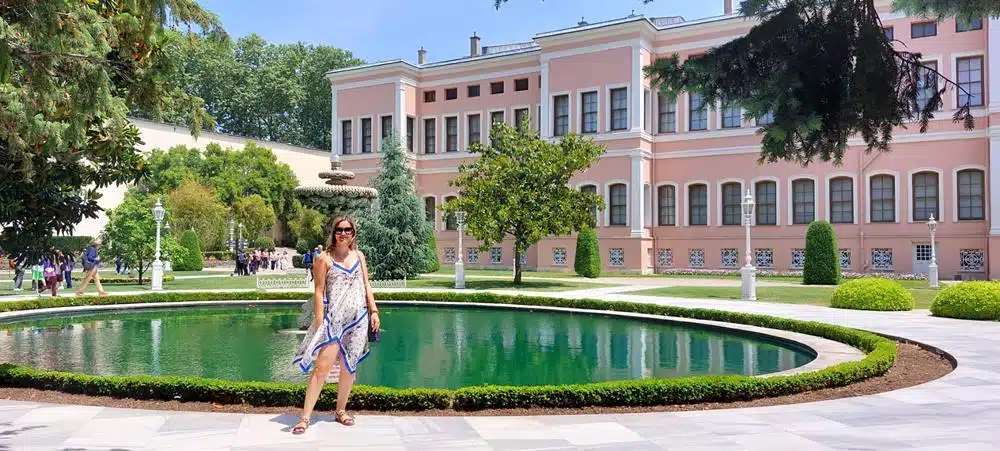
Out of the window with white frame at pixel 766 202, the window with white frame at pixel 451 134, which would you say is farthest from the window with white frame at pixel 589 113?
the window with white frame at pixel 451 134

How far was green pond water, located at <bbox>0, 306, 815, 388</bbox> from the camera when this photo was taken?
9492 mm

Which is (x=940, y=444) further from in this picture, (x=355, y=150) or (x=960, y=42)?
(x=355, y=150)

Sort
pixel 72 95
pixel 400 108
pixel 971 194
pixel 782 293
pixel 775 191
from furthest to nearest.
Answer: pixel 400 108 < pixel 775 191 < pixel 971 194 < pixel 782 293 < pixel 72 95

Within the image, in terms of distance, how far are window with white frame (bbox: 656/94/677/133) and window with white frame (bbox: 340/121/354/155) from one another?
17.7 m

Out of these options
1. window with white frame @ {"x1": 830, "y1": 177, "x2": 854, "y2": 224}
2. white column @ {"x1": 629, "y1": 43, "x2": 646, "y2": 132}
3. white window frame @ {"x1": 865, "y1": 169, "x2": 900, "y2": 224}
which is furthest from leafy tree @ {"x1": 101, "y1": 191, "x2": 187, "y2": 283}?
white window frame @ {"x1": 865, "y1": 169, "x2": 900, "y2": 224}

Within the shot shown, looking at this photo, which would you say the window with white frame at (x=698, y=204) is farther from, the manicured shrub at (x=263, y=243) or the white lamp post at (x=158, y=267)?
the manicured shrub at (x=263, y=243)

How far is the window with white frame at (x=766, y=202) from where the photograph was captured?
3238 cm

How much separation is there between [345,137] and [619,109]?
16.7 metres

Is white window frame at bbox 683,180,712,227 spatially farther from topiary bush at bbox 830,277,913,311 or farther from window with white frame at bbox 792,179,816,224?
topiary bush at bbox 830,277,913,311

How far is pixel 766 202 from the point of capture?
32.6 m

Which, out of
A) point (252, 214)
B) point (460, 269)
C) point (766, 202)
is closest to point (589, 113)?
point (766, 202)

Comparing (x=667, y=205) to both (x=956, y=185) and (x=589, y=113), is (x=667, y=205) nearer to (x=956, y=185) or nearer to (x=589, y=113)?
(x=589, y=113)

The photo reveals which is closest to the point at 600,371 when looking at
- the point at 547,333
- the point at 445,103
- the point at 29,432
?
the point at 547,333

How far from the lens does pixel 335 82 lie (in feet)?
141
